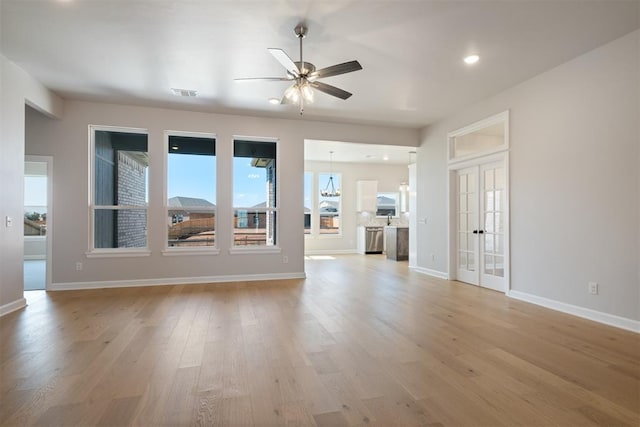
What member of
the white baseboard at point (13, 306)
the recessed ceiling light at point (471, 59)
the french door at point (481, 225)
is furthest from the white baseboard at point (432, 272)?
the white baseboard at point (13, 306)

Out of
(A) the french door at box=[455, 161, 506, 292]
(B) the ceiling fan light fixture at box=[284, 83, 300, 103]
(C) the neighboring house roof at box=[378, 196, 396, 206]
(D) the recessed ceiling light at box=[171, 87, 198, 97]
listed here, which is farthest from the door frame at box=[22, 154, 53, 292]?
(C) the neighboring house roof at box=[378, 196, 396, 206]

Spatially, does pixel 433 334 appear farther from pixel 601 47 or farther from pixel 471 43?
pixel 601 47

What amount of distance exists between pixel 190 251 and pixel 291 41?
3879mm

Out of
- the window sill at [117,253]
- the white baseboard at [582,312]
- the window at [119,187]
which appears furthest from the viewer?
the window at [119,187]

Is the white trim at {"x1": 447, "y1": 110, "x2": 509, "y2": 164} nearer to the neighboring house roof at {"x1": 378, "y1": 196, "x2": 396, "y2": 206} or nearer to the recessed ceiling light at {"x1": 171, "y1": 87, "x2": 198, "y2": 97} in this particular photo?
the recessed ceiling light at {"x1": 171, "y1": 87, "x2": 198, "y2": 97}

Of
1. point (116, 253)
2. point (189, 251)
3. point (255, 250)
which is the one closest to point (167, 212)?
point (189, 251)

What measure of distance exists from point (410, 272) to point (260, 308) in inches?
147

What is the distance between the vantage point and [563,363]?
2449 millimetres

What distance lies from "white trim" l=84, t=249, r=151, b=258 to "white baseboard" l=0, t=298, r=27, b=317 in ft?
3.71

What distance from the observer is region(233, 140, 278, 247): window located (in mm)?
5941

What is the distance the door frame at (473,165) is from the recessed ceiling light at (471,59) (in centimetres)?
128

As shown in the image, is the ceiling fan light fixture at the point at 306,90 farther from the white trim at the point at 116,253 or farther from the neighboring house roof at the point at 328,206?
the neighboring house roof at the point at 328,206

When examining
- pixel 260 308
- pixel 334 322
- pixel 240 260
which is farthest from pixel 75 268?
pixel 334 322

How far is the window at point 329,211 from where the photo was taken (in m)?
10.3
